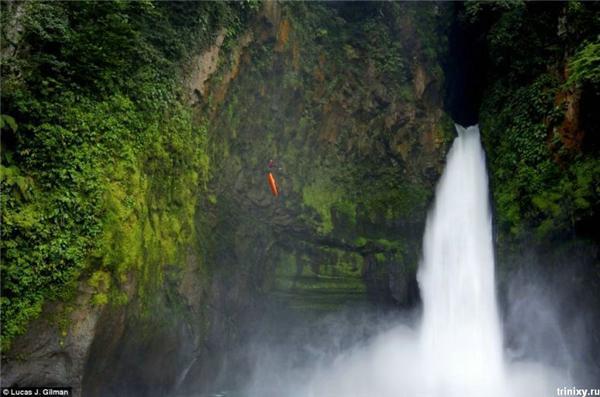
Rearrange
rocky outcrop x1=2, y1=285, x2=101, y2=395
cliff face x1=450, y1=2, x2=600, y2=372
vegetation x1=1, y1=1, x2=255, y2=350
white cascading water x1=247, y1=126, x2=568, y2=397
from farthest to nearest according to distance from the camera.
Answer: white cascading water x1=247, y1=126, x2=568, y2=397
cliff face x1=450, y1=2, x2=600, y2=372
vegetation x1=1, y1=1, x2=255, y2=350
rocky outcrop x1=2, y1=285, x2=101, y2=395

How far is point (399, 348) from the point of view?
15180 mm

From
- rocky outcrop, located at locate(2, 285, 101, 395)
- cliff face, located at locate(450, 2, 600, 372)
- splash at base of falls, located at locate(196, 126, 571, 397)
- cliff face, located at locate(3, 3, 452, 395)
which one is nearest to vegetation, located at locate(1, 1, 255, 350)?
cliff face, located at locate(3, 3, 452, 395)

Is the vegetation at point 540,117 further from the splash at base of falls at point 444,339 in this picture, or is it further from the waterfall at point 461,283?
the splash at base of falls at point 444,339

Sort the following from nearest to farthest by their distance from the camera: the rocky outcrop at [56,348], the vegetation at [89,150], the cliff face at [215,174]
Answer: the rocky outcrop at [56,348] < the vegetation at [89,150] < the cliff face at [215,174]

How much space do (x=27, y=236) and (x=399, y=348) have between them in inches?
441

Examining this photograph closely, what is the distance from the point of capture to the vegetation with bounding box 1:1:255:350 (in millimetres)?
8062

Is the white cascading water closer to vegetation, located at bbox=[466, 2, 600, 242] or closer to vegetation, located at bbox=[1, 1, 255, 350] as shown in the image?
vegetation, located at bbox=[466, 2, 600, 242]

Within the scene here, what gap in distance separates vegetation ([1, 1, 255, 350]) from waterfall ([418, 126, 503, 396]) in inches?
310

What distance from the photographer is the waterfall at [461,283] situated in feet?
44.3

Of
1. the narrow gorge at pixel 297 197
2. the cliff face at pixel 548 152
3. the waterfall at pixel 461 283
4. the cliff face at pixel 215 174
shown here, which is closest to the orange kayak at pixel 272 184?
the narrow gorge at pixel 297 197

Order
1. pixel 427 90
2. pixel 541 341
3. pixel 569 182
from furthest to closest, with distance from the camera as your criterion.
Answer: pixel 427 90, pixel 541 341, pixel 569 182

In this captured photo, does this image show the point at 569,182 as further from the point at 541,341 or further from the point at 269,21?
the point at 269,21

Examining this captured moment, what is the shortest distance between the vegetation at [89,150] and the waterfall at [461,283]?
7.87 metres

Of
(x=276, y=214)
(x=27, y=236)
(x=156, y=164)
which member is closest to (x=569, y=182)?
(x=276, y=214)
